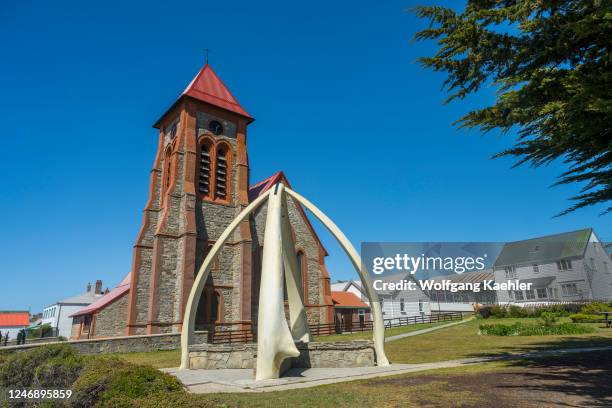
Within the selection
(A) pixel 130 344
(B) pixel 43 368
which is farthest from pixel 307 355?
(A) pixel 130 344

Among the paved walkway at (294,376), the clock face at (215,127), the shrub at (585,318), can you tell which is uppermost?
the clock face at (215,127)

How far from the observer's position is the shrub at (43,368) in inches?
318

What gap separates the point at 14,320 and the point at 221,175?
69.3 metres

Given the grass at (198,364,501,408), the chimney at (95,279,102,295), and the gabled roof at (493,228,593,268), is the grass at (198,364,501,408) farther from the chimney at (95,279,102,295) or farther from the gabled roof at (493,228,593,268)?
the chimney at (95,279,102,295)

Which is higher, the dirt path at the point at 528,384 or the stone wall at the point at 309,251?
the stone wall at the point at 309,251

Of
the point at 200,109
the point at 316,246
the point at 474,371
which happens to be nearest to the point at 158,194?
the point at 200,109

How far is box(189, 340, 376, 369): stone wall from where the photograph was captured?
44.3 ft

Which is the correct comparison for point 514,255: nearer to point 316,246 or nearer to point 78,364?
point 316,246

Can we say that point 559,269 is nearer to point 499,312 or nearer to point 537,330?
point 499,312

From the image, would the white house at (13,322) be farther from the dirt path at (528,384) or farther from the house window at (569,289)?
the house window at (569,289)

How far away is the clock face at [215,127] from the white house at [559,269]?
131 ft

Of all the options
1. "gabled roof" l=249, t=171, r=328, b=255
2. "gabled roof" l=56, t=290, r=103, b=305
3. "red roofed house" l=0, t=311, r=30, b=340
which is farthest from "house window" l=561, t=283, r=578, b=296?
"red roofed house" l=0, t=311, r=30, b=340

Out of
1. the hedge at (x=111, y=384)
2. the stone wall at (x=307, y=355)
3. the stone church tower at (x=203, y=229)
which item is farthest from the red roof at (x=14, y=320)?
the hedge at (x=111, y=384)

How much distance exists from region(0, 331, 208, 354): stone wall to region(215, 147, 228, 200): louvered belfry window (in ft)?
38.7
